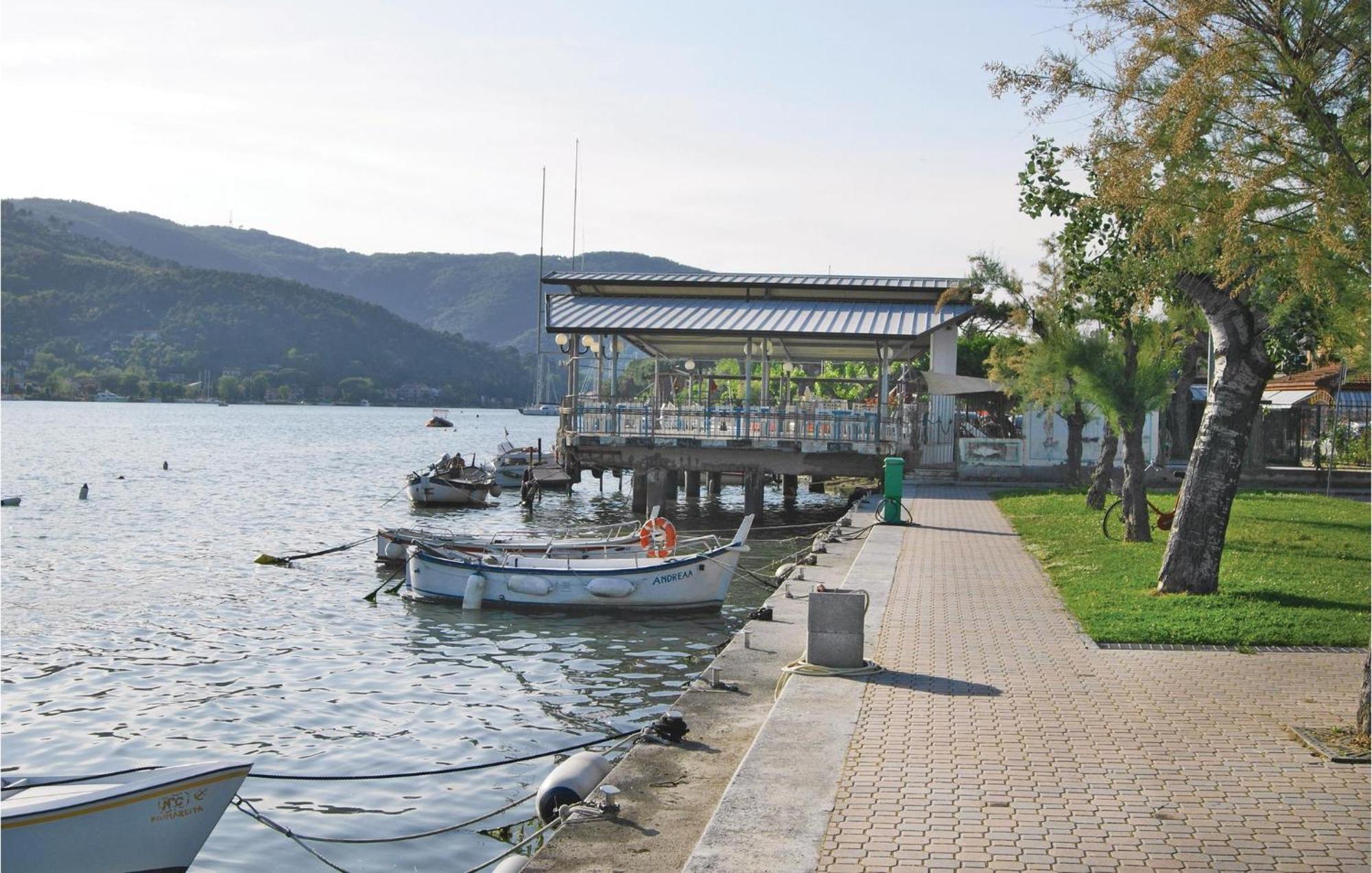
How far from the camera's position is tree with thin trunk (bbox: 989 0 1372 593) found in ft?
38.1

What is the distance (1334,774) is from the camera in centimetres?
900

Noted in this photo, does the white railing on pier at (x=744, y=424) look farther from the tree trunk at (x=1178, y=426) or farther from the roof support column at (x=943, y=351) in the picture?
the tree trunk at (x=1178, y=426)

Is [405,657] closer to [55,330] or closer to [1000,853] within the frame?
[1000,853]

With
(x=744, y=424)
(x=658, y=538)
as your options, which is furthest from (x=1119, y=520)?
(x=744, y=424)

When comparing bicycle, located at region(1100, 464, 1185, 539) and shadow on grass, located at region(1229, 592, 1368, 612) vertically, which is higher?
bicycle, located at region(1100, 464, 1185, 539)

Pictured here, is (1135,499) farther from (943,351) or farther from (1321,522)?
(943,351)

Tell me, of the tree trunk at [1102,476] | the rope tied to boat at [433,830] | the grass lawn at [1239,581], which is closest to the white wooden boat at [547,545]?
the grass lawn at [1239,581]

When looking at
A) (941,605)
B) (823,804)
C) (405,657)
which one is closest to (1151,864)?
(823,804)

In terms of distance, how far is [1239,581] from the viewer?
1752 cm

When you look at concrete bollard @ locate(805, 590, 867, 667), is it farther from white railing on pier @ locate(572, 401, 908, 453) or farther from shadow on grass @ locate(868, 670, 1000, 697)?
white railing on pier @ locate(572, 401, 908, 453)

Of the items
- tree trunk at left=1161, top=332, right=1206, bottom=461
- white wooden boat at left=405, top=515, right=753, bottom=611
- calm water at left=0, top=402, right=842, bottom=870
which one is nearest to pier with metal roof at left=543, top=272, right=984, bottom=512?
calm water at left=0, top=402, right=842, bottom=870

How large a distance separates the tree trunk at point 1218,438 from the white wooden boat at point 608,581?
6821mm

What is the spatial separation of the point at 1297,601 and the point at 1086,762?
8.10 meters

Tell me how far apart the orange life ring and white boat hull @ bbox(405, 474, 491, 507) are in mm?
22280
